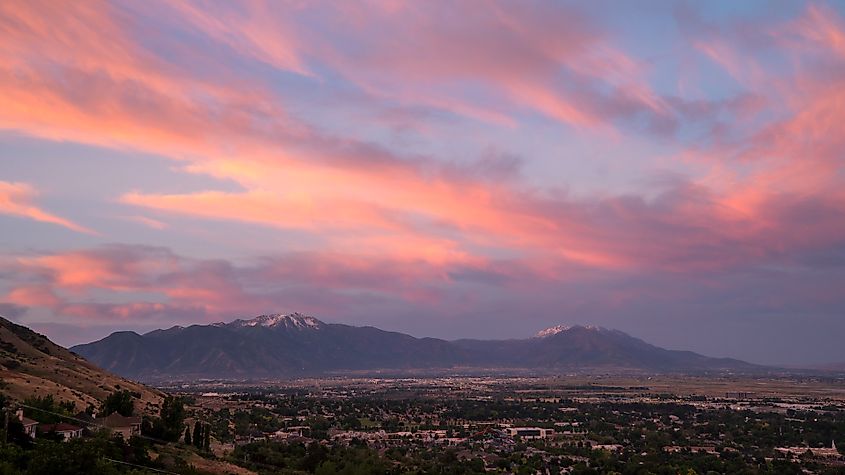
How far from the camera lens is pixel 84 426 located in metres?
56.9

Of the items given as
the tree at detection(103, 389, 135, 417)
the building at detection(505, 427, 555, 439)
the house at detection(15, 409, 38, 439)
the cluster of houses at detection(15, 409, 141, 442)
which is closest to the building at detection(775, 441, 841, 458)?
the building at detection(505, 427, 555, 439)

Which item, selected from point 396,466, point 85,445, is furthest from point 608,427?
point 85,445

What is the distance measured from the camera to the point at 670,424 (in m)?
110

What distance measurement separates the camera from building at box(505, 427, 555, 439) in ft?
318

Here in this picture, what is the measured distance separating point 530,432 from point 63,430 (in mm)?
65532

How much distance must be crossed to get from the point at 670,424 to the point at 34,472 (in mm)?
95496

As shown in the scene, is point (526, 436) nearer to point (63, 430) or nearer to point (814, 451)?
point (814, 451)

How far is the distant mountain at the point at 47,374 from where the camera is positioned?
75.4 meters

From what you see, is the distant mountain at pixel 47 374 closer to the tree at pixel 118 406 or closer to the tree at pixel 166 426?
the tree at pixel 118 406

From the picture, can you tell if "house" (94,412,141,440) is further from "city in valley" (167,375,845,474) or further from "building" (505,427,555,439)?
"building" (505,427,555,439)

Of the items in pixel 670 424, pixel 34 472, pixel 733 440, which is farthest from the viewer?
pixel 670 424

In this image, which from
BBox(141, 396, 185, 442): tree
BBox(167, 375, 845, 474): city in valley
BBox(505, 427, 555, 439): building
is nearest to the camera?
BBox(141, 396, 185, 442): tree

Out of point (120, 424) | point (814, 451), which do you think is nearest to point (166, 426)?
point (120, 424)

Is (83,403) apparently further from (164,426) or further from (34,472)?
(34,472)
